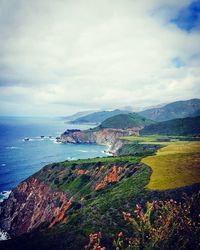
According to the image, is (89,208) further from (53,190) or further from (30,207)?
(30,207)

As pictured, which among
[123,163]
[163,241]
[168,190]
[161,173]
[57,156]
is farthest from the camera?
[57,156]

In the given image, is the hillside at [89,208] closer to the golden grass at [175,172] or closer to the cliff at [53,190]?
the cliff at [53,190]

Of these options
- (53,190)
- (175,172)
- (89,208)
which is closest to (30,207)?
(53,190)

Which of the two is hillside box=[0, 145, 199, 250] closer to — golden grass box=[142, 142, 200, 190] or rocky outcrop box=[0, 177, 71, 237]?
rocky outcrop box=[0, 177, 71, 237]

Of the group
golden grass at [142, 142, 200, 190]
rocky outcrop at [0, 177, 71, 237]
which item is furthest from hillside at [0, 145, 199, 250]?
golden grass at [142, 142, 200, 190]

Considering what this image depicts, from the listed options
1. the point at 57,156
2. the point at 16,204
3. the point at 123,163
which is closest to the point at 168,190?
the point at 123,163

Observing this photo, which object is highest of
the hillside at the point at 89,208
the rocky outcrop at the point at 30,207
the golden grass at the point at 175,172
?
the golden grass at the point at 175,172

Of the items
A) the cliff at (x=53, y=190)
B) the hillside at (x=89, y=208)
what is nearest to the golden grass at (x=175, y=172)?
the hillside at (x=89, y=208)

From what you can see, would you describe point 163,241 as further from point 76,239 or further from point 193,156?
point 193,156
